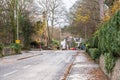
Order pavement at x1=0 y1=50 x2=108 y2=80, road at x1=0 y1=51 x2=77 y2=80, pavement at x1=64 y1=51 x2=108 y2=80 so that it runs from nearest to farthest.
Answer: pavement at x1=64 y1=51 x2=108 y2=80 → pavement at x1=0 y1=50 x2=108 y2=80 → road at x1=0 y1=51 x2=77 y2=80

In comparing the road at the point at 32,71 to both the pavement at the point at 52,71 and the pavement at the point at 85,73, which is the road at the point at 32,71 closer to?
the pavement at the point at 52,71

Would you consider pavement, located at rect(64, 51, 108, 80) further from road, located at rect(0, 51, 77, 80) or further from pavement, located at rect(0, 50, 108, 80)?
road, located at rect(0, 51, 77, 80)

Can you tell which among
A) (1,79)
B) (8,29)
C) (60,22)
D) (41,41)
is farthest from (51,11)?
(1,79)

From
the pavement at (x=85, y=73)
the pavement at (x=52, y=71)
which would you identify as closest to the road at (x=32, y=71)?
the pavement at (x=52, y=71)

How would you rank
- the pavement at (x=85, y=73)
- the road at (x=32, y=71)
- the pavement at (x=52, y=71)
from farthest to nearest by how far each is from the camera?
1. the road at (x=32, y=71)
2. the pavement at (x=52, y=71)
3. the pavement at (x=85, y=73)

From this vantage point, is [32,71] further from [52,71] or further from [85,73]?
[85,73]

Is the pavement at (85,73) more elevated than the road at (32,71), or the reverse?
the pavement at (85,73)

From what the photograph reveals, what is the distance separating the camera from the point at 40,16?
6875 centimetres

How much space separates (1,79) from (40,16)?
55.3m

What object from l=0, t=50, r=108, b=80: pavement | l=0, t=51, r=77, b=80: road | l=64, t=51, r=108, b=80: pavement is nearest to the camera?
l=64, t=51, r=108, b=80: pavement

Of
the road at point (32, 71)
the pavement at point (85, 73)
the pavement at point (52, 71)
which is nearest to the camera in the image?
the pavement at point (85, 73)

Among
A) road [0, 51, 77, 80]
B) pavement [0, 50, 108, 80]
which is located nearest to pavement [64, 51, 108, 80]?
pavement [0, 50, 108, 80]

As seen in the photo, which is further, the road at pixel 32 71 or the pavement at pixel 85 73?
the road at pixel 32 71

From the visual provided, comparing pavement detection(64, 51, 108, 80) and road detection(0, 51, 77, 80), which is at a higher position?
pavement detection(64, 51, 108, 80)
